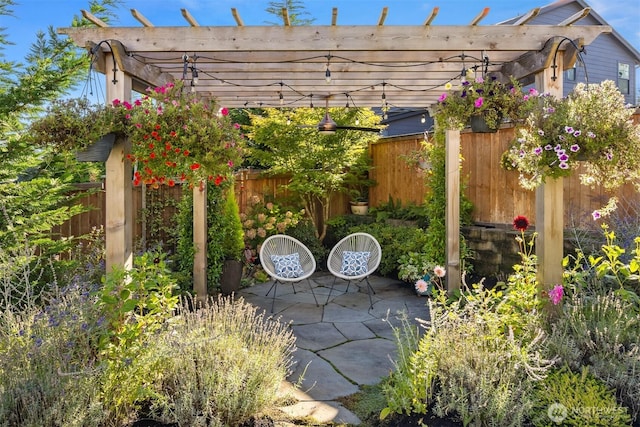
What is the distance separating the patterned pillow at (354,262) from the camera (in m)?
5.38

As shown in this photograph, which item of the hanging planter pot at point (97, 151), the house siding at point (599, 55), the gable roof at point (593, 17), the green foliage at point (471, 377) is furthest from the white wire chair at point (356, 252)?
the house siding at point (599, 55)

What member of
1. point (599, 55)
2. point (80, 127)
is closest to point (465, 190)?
point (80, 127)

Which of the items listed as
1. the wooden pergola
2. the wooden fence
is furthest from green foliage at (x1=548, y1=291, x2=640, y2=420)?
the wooden fence

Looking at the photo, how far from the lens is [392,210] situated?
7.33 m

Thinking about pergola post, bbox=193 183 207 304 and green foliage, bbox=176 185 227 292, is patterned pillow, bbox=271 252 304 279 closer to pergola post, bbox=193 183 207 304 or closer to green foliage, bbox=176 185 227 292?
green foliage, bbox=176 185 227 292

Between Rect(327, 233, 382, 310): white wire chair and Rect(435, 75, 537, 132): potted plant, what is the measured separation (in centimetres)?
228

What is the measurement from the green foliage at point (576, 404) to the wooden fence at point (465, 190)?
8.96 feet

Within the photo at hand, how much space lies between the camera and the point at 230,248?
553cm

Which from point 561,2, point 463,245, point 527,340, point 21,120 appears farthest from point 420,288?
point 561,2

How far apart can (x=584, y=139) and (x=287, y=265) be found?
3.40 m

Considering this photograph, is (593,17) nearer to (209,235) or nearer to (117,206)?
(209,235)

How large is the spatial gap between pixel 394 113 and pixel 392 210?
17.0 ft

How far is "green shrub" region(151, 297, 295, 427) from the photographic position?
7.37ft

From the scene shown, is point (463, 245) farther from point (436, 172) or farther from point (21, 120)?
point (21, 120)
